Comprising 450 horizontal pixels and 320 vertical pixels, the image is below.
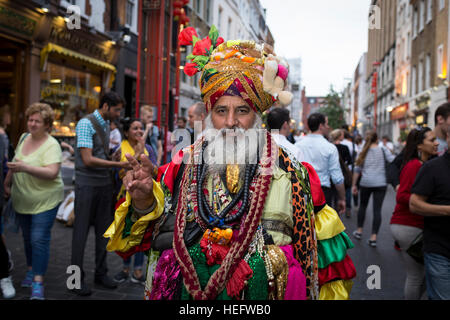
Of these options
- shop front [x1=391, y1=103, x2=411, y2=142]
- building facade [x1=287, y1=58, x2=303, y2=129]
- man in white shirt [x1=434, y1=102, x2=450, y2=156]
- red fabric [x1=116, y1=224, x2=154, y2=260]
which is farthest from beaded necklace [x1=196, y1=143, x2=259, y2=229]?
shop front [x1=391, y1=103, x2=411, y2=142]

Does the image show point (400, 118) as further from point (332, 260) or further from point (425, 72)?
point (332, 260)

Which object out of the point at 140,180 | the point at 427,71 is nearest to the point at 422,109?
the point at 427,71

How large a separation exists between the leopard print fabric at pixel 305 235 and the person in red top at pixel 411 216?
2059 mm

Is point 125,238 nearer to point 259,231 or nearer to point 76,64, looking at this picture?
point 259,231

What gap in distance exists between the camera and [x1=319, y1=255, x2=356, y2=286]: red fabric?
1.94m

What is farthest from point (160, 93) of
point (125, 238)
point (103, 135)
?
point (125, 238)

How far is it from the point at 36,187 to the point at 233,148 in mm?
2888

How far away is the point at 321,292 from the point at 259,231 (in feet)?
1.68

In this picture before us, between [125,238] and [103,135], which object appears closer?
[125,238]

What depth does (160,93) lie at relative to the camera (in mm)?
8359

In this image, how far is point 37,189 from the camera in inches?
155

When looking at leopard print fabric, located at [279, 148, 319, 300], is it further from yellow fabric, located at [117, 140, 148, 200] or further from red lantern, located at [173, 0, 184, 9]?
red lantern, located at [173, 0, 184, 9]

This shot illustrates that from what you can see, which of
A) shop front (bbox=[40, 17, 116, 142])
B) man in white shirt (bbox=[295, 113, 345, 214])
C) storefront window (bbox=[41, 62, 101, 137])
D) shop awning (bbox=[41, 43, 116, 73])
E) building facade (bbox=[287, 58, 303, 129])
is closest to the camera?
man in white shirt (bbox=[295, 113, 345, 214])

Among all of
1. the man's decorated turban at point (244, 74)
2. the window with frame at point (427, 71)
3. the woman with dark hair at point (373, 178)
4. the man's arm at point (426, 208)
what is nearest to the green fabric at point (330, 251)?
the man's decorated turban at point (244, 74)
